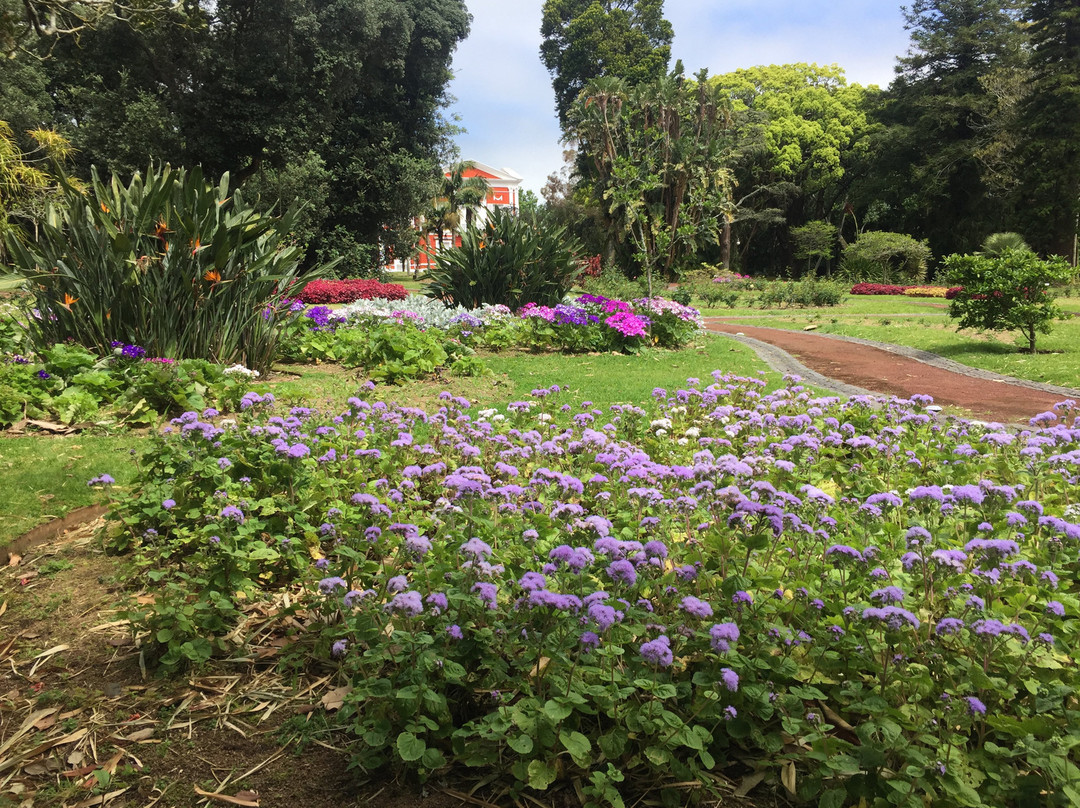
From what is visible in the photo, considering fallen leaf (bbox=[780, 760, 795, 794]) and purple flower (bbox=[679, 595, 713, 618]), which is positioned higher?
purple flower (bbox=[679, 595, 713, 618])

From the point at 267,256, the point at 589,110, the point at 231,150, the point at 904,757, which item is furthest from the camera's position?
the point at 589,110

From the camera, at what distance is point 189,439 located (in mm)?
3193

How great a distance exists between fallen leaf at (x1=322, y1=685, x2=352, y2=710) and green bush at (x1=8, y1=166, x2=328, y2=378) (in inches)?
170

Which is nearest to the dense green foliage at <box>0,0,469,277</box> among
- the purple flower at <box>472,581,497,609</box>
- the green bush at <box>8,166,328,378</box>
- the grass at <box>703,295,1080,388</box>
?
the grass at <box>703,295,1080,388</box>

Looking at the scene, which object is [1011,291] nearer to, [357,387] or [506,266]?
[506,266]

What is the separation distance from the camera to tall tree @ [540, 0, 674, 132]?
4359 centimetres

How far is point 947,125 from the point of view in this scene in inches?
1288

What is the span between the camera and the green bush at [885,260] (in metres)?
31.2

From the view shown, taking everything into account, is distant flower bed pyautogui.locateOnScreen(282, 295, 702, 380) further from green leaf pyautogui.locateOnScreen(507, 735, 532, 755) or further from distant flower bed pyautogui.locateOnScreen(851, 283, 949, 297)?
distant flower bed pyautogui.locateOnScreen(851, 283, 949, 297)

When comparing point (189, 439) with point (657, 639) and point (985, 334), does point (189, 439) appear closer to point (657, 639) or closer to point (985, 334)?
point (657, 639)

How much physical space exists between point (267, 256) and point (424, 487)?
3.52m

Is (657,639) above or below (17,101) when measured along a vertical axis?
A: below

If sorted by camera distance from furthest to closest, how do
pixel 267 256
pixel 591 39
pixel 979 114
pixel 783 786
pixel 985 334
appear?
pixel 591 39, pixel 979 114, pixel 985 334, pixel 267 256, pixel 783 786

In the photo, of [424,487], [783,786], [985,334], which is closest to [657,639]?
[783,786]
